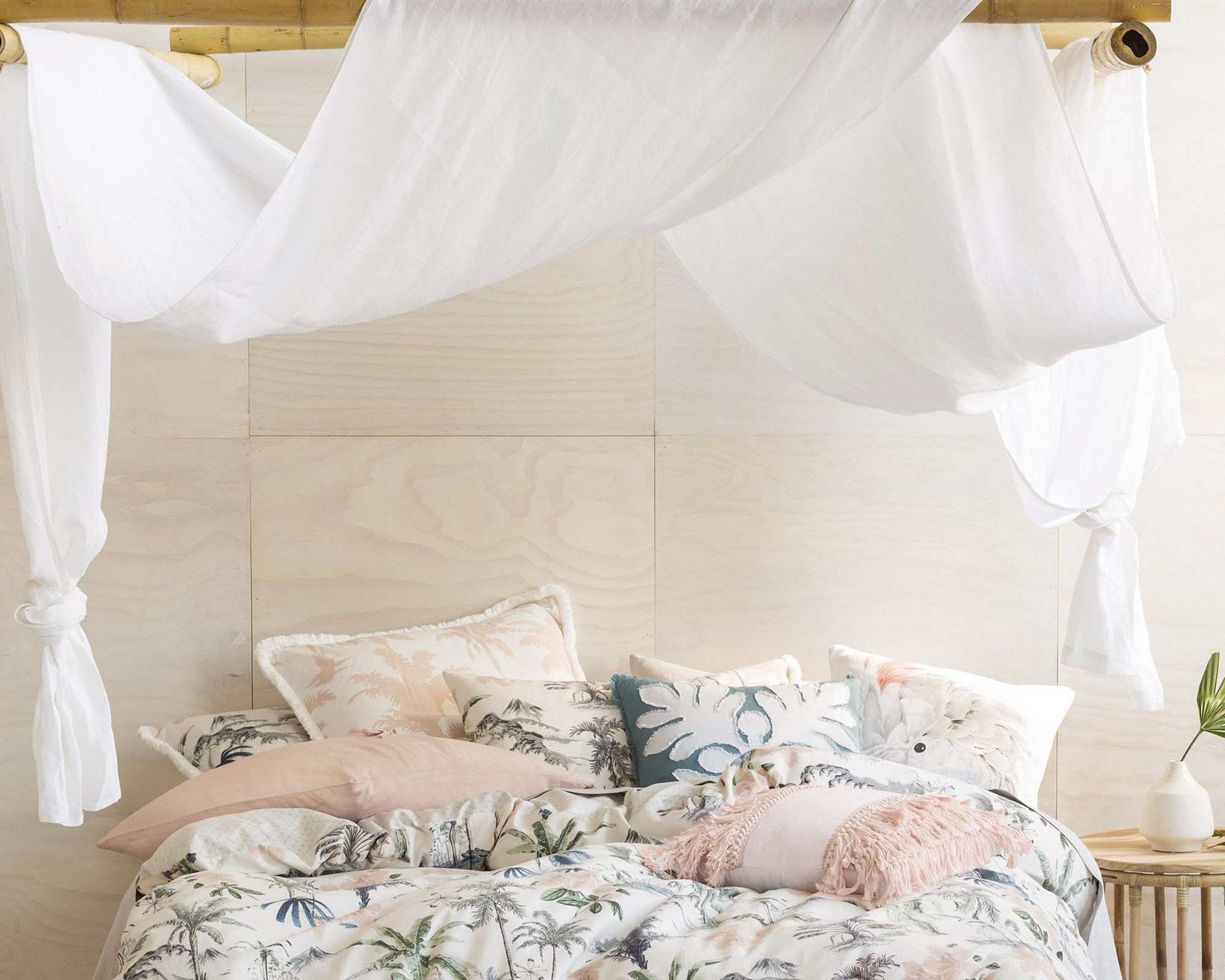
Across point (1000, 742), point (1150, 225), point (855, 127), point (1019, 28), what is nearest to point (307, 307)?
point (855, 127)

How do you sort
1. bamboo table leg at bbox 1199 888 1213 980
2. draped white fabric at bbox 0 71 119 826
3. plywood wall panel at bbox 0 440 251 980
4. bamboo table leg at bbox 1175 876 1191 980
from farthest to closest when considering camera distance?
plywood wall panel at bbox 0 440 251 980 → bamboo table leg at bbox 1199 888 1213 980 → bamboo table leg at bbox 1175 876 1191 980 → draped white fabric at bbox 0 71 119 826

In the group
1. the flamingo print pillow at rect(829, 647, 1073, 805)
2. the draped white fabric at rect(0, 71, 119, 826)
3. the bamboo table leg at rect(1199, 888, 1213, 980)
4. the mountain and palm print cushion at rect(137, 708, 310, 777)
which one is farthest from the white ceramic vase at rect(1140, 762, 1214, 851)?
the draped white fabric at rect(0, 71, 119, 826)

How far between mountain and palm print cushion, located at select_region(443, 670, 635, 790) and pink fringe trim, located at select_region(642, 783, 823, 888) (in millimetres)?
616

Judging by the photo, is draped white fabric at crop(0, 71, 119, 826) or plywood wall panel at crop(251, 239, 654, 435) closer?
draped white fabric at crop(0, 71, 119, 826)

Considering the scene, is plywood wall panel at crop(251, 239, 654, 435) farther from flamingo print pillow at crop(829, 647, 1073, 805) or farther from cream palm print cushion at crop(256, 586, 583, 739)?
flamingo print pillow at crop(829, 647, 1073, 805)

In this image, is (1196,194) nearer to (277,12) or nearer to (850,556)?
(850,556)

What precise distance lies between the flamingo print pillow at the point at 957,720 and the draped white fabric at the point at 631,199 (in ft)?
2.28

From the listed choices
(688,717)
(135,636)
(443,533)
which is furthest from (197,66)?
(688,717)

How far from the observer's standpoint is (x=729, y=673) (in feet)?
8.73

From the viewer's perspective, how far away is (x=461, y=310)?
2830 mm

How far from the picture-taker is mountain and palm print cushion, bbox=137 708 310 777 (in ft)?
8.29

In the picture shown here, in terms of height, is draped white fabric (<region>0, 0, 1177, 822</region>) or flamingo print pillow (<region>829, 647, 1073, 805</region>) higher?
draped white fabric (<region>0, 0, 1177, 822</region>)

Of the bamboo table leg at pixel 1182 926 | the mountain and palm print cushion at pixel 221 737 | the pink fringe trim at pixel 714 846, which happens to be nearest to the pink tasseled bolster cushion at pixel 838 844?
the pink fringe trim at pixel 714 846

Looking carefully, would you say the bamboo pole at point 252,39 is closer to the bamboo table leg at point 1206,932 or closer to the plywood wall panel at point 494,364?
the plywood wall panel at point 494,364
